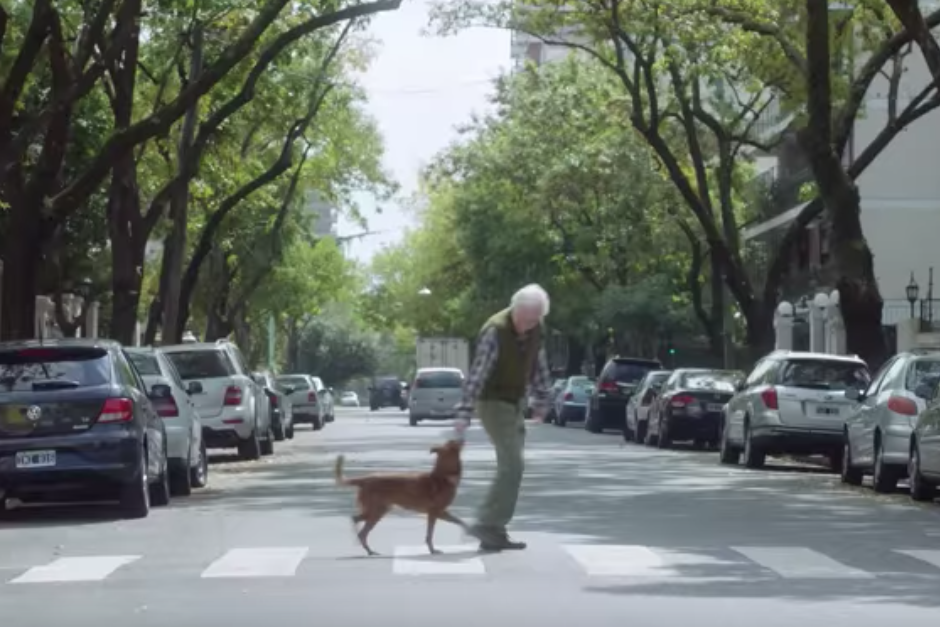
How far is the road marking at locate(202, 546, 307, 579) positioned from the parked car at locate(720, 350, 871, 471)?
1454 centimetres

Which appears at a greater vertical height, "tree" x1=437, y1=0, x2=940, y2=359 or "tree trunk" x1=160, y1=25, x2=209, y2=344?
"tree" x1=437, y1=0, x2=940, y2=359

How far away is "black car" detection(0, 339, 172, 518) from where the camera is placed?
19.3 metres

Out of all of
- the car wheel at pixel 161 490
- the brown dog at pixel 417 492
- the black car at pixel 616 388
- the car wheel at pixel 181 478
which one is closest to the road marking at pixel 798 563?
the brown dog at pixel 417 492

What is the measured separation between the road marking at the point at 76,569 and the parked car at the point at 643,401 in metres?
27.4

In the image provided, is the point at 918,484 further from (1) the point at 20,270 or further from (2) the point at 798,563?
(1) the point at 20,270

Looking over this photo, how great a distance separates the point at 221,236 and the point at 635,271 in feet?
48.2

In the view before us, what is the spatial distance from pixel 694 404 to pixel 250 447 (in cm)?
903

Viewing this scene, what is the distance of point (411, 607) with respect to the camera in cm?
1216

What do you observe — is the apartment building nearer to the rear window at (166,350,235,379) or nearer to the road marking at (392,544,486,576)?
the rear window at (166,350,235,379)

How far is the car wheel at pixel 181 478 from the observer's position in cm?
2381

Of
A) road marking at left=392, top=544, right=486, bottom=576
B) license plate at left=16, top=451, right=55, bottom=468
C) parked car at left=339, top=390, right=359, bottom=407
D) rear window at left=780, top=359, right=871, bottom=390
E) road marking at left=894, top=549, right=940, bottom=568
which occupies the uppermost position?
rear window at left=780, top=359, right=871, bottom=390

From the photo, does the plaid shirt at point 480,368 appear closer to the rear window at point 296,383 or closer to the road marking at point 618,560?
the road marking at point 618,560

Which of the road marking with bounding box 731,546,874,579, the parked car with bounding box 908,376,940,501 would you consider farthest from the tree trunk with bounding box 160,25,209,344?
the road marking with bounding box 731,546,874,579

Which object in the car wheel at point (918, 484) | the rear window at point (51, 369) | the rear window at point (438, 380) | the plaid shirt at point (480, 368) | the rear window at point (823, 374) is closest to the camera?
the plaid shirt at point (480, 368)
